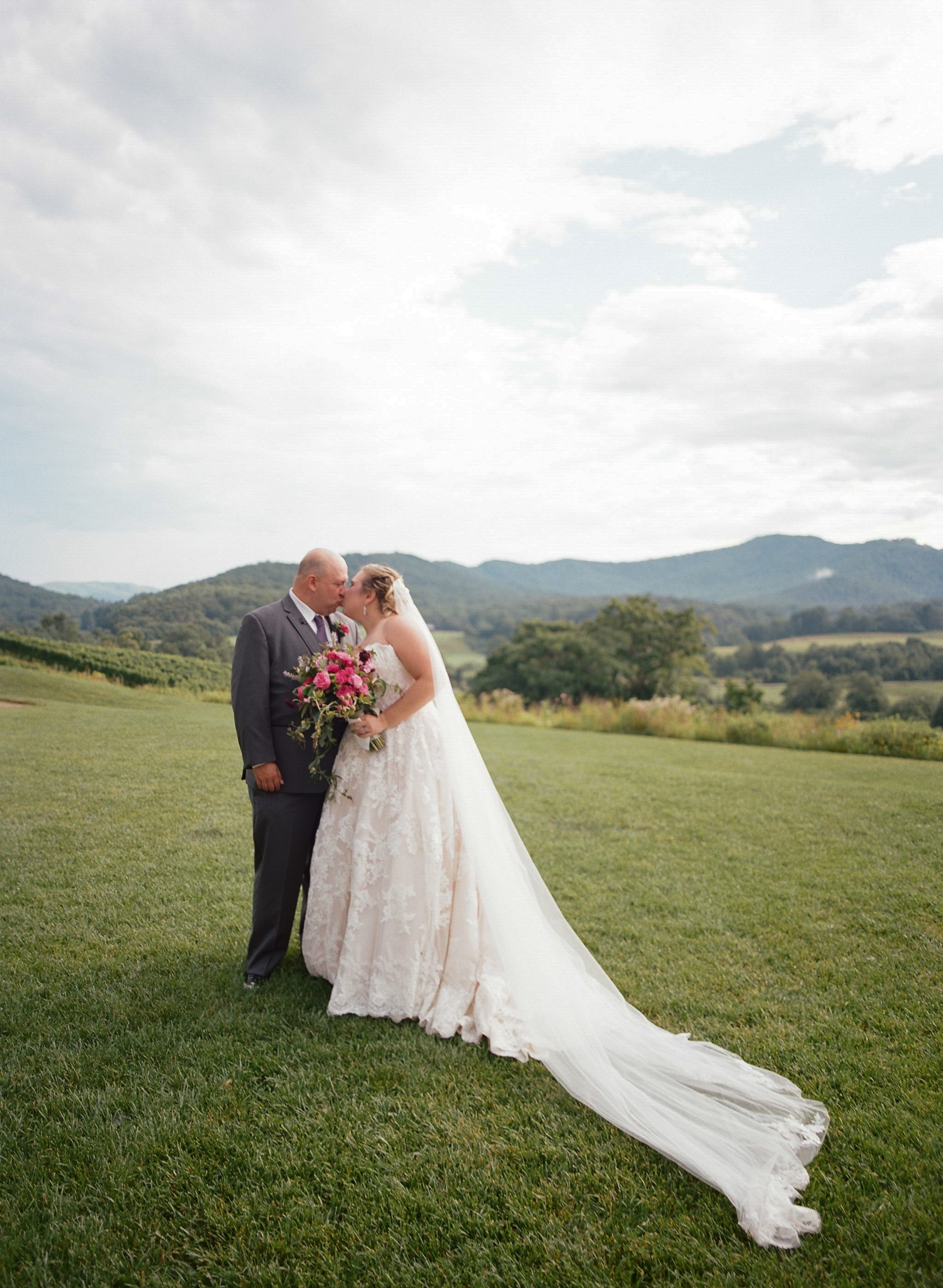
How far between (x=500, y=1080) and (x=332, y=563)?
3.08 metres

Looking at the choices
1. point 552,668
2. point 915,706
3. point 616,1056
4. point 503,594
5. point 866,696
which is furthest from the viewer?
point 503,594

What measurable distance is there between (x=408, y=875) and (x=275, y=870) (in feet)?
3.05

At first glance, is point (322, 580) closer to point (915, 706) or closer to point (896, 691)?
point (915, 706)

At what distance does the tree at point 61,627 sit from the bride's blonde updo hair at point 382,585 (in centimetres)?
2306

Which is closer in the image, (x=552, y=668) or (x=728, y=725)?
(x=728, y=725)

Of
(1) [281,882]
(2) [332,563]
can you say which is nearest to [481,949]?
(1) [281,882]

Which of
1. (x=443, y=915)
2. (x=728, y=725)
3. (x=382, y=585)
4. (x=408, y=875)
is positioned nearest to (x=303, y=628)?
(x=382, y=585)

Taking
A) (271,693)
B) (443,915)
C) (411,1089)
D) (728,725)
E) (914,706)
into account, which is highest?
(271,693)

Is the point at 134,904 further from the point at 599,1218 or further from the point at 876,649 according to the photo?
the point at 876,649

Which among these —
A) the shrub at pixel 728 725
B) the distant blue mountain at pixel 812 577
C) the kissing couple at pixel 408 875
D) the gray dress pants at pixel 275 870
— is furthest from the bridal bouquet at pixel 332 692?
the distant blue mountain at pixel 812 577

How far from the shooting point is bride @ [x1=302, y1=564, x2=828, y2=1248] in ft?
12.2

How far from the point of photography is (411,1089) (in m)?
3.46

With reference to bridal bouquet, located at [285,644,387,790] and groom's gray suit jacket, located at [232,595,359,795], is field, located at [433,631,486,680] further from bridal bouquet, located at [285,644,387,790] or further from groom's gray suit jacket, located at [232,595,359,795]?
bridal bouquet, located at [285,644,387,790]

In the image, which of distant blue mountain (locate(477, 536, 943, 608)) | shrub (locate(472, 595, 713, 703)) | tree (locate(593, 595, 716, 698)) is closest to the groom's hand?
shrub (locate(472, 595, 713, 703))
